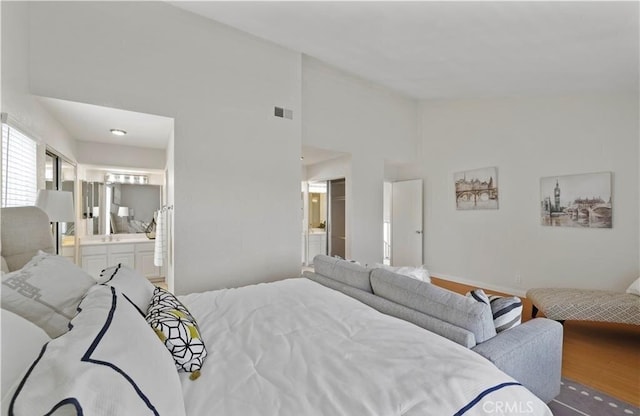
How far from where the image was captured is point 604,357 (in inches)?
96.9

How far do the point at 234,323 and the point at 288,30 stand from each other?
3.15 m

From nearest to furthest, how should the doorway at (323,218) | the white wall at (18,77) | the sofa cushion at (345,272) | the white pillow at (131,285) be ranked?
the white pillow at (131,285) < the white wall at (18,77) < the sofa cushion at (345,272) < the doorway at (323,218)

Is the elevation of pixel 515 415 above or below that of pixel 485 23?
below

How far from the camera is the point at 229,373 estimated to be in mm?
1123

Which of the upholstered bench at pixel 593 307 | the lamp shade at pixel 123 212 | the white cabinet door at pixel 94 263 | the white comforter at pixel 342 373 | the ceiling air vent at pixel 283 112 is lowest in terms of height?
the upholstered bench at pixel 593 307

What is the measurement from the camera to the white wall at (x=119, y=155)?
408 centimetres

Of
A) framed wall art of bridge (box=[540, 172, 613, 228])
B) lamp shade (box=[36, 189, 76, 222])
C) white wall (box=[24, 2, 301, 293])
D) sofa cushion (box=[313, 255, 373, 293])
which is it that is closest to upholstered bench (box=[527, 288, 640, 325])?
framed wall art of bridge (box=[540, 172, 613, 228])

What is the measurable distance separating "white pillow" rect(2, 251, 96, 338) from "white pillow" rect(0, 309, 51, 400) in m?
0.21

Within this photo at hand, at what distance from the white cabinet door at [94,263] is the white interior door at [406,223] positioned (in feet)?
16.8

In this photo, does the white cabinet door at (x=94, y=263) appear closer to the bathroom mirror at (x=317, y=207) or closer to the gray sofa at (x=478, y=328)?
the bathroom mirror at (x=317, y=207)

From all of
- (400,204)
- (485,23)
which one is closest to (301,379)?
(485,23)

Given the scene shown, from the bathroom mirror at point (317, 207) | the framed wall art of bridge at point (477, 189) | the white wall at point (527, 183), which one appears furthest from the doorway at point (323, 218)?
the framed wall art of bridge at point (477, 189)

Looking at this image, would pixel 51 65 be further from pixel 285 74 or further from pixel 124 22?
pixel 285 74

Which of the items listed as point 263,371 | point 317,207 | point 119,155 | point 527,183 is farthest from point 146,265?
point 527,183
